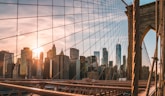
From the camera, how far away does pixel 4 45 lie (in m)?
6.31

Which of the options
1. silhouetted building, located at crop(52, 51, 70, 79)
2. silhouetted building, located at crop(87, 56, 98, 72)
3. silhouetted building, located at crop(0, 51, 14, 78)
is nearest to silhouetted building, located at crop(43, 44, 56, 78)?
silhouetted building, located at crop(52, 51, 70, 79)

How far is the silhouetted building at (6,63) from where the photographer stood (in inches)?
253

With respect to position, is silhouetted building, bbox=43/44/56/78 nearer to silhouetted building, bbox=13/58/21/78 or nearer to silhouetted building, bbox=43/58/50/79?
silhouetted building, bbox=43/58/50/79

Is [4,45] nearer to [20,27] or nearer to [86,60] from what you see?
[20,27]

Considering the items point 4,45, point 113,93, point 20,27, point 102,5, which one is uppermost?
point 102,5

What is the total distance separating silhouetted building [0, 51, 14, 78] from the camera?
6.44m

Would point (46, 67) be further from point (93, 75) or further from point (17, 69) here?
point (93, 75)

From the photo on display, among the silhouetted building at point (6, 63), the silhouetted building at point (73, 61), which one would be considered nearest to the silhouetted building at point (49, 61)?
the silhouetted building at point (73, 61)

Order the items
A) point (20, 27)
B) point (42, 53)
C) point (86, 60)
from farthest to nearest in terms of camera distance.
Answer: point (86, 60), point (42, 53), point (20, 27)

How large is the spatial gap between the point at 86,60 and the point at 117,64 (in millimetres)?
5848

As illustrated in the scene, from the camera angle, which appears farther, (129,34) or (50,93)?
Result: (129,34)

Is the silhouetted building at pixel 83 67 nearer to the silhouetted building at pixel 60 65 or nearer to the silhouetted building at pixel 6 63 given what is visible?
the silhouetted building at pixel 60 65

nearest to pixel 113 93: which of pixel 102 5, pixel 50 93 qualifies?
pixel 50 93

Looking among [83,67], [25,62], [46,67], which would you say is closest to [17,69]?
[25,62]
